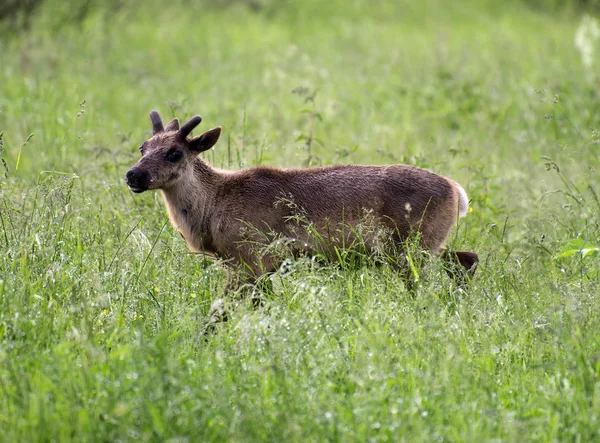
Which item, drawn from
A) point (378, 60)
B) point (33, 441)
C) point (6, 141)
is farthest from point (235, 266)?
point (378, 60)

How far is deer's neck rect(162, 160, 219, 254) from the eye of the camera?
6152 millimetres

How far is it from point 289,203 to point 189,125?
2.88 feet

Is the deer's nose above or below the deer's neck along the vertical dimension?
above

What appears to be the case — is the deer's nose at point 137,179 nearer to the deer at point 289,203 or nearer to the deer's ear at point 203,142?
the deer at point 289,203

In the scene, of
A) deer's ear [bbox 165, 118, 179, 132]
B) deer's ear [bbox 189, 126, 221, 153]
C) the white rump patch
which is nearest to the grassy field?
the white rump patch

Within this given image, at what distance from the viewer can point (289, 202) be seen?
241 inches

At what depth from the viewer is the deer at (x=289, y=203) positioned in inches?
234

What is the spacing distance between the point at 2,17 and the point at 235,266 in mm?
11323

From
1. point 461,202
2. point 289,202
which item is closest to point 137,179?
point 289,202

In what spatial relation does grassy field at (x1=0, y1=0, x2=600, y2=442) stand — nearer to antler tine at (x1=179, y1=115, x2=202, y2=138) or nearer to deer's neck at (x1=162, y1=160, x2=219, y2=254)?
deer's neck at (x1=162, y1=160, x2=219, y2=254)

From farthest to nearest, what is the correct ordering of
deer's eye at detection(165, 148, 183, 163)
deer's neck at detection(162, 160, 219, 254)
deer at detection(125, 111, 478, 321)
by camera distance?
deer's neck at detection(162, 160, 219, 254) < deer's eye at detection(165, 148, 183, 163) < deer at detection(125, 111, 478, 321)

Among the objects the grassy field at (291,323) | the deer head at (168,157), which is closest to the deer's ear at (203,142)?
the deer head at (168,157)

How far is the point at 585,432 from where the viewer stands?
374cm

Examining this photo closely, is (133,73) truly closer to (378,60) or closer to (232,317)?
(378,60)
